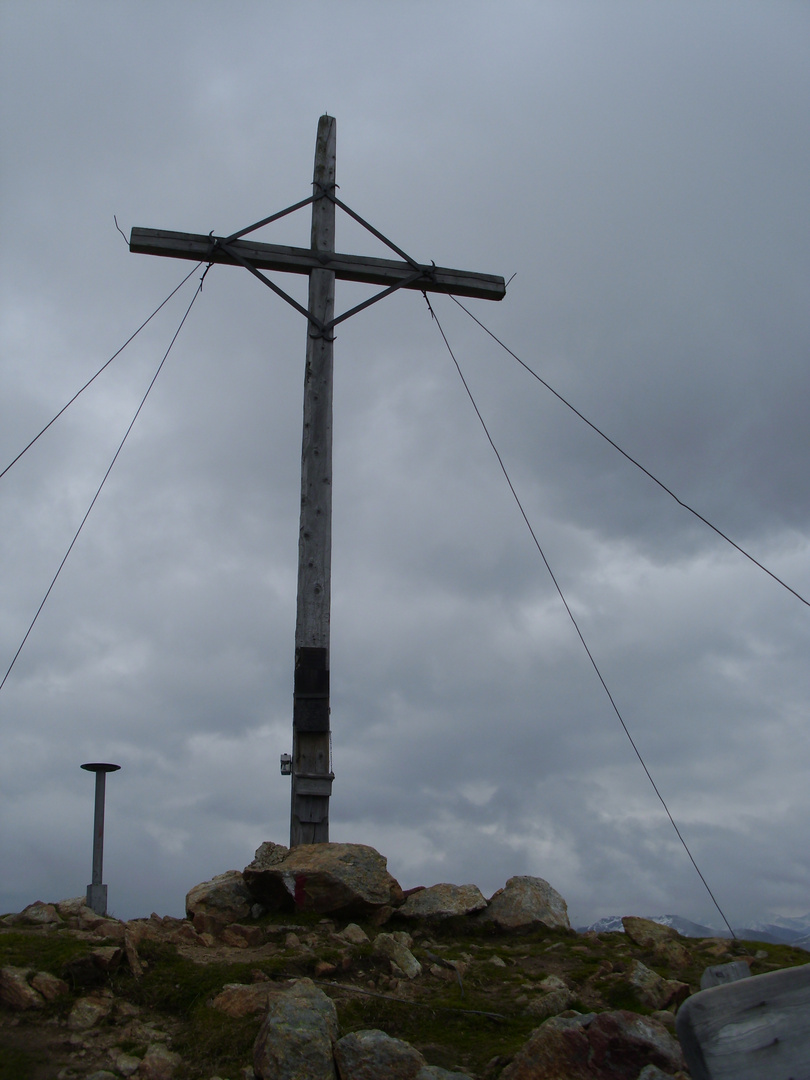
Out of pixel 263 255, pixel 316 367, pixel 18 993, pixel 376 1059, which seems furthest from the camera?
pixel 263 255

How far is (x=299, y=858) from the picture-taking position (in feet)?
23.8

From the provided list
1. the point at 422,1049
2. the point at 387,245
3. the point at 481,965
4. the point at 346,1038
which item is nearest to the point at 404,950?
the point at 481,965

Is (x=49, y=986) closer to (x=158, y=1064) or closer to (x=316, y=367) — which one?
A: (x=158, y=1064)

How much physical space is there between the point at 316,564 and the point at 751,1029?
6.25m

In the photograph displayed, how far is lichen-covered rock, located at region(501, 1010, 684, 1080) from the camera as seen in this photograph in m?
4.12

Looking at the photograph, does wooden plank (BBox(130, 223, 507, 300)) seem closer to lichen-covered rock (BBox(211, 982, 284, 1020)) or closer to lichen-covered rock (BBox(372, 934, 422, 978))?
lichen-covered rock (BBox(372, 934, 422, 978))

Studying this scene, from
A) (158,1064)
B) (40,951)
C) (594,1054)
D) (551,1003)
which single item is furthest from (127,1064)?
(551,1003)

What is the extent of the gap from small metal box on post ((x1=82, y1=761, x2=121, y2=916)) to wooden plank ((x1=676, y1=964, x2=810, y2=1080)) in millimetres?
6391

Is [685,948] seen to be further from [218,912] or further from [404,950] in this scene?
[218,912]

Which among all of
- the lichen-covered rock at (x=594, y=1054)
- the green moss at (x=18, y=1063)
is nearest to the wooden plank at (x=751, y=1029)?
the lichen-covered rock at (x=594, y=1054)

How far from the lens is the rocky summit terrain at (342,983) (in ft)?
14.1

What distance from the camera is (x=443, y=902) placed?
24.0 feet

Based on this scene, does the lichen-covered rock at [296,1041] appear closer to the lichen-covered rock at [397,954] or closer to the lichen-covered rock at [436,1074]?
the lichen-covered rock at [436,1074]

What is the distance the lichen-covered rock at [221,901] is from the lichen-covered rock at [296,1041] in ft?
7.43
